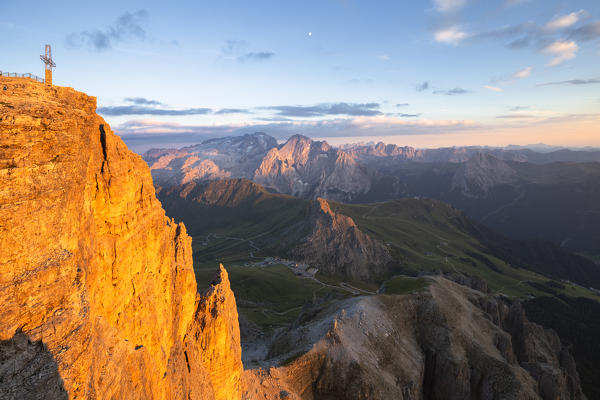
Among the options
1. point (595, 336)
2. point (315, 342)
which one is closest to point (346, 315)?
point (315, 342)

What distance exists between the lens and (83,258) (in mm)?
18781

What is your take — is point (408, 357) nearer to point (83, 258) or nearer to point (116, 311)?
point (116, 311)

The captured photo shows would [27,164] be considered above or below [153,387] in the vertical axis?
above

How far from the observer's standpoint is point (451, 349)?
232 ft

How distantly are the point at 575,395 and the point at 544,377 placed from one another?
3110 cm

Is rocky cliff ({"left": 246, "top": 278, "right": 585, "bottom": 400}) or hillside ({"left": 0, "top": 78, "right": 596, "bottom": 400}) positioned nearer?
hillside ({"left": 0, "top": 78, "right": 596, "bottom": 400})

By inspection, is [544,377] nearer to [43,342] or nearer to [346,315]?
[346,315]

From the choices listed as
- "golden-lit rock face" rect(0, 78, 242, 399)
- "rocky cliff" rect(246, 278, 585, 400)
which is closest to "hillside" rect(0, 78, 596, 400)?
"golden-lit rock face" rect(0, 78, 242, 399)

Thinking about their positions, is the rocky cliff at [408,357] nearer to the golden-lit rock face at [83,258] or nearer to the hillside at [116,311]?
the hillside at [116,311]

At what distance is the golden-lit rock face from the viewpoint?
14.5 m

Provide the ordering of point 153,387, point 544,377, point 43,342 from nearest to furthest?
point 43,342
point 153,387
point 544,377

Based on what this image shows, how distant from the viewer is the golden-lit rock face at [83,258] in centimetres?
1447

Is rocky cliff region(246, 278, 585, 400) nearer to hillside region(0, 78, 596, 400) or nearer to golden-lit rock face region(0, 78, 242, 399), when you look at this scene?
hillside region(0, 78, 596, 400)

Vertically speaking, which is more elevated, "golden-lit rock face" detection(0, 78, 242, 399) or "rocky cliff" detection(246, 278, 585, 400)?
"golden-lit rock face" detection(0, 78, 242, 399)
